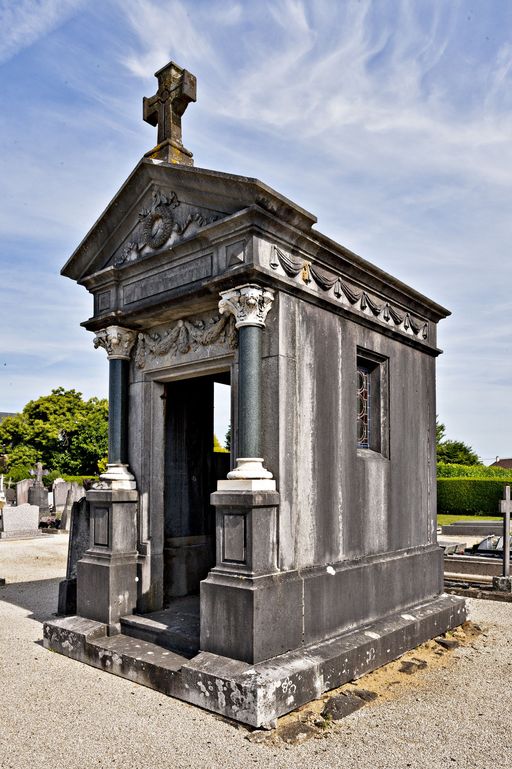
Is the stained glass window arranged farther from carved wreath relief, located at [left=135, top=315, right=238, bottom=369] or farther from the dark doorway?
carved wreath relief, located at [left=135, top=315, right=238, bottom=369]

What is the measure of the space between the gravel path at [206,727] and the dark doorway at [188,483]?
162cm

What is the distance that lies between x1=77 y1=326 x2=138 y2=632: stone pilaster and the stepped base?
9.2 inches

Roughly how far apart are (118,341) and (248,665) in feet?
11.3

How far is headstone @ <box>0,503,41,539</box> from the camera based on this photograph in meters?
15.2

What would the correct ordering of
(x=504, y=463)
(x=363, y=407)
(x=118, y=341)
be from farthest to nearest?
(x=504, y=463), (x=363, y=407), (x=118, y=341)

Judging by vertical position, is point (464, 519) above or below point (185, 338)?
below

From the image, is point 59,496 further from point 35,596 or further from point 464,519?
point 464,519

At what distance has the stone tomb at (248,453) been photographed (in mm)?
4727

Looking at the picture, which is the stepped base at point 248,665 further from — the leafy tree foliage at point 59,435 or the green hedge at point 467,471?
the leafy tree foliage at point 59,435

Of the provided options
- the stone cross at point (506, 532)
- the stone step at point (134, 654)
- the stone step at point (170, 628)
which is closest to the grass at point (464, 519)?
the stone cross at point (506, 532)

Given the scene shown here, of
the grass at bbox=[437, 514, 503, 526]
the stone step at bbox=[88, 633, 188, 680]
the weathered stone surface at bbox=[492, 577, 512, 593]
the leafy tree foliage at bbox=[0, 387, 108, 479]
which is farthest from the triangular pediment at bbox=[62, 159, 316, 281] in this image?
the leafy tree foliage at bbox=[0, 387, 108, 479]

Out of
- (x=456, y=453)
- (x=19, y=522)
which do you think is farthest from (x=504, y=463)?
(x=19, y=522)

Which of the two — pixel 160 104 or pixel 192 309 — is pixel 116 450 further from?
pixel 160 104

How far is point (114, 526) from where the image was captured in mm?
6051
